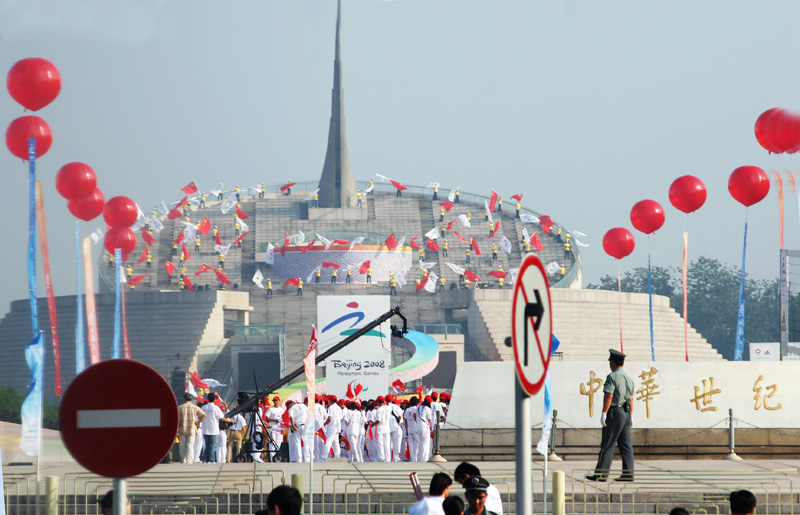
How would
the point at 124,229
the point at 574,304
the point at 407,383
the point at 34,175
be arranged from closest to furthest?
A: the point at 34,175
the point at 124,229
the point at 407,383
the point at 574,304

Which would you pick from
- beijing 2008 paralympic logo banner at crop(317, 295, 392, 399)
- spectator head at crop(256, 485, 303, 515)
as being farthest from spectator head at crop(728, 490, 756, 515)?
beijing 2008 paralympic logo banner at crop(317, 295, 392, 399)

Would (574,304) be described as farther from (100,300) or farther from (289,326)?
(100,300)

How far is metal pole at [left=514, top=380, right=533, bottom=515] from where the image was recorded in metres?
3.41

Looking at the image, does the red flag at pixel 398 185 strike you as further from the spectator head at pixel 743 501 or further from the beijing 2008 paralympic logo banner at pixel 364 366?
the spectator head at pixel 743 501

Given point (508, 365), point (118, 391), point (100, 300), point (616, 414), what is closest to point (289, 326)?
point (100, 300)

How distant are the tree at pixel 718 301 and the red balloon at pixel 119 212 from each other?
43.7 m

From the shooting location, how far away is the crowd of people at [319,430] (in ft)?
42.5

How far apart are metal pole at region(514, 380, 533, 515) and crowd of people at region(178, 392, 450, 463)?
938 cm

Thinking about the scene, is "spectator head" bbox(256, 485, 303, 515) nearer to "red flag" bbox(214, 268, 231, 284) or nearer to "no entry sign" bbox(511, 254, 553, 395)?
"no entry sign" bbox(511, 254, 553, 395)

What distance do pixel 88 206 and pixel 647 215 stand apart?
31.1ft

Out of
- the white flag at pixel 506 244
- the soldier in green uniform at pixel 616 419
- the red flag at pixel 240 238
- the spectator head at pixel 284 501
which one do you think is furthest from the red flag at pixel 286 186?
the spectator head at pixel 284 501

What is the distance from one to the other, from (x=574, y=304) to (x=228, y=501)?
2659 cm

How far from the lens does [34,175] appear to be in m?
12.7

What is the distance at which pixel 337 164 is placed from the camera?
4975 centimetres
